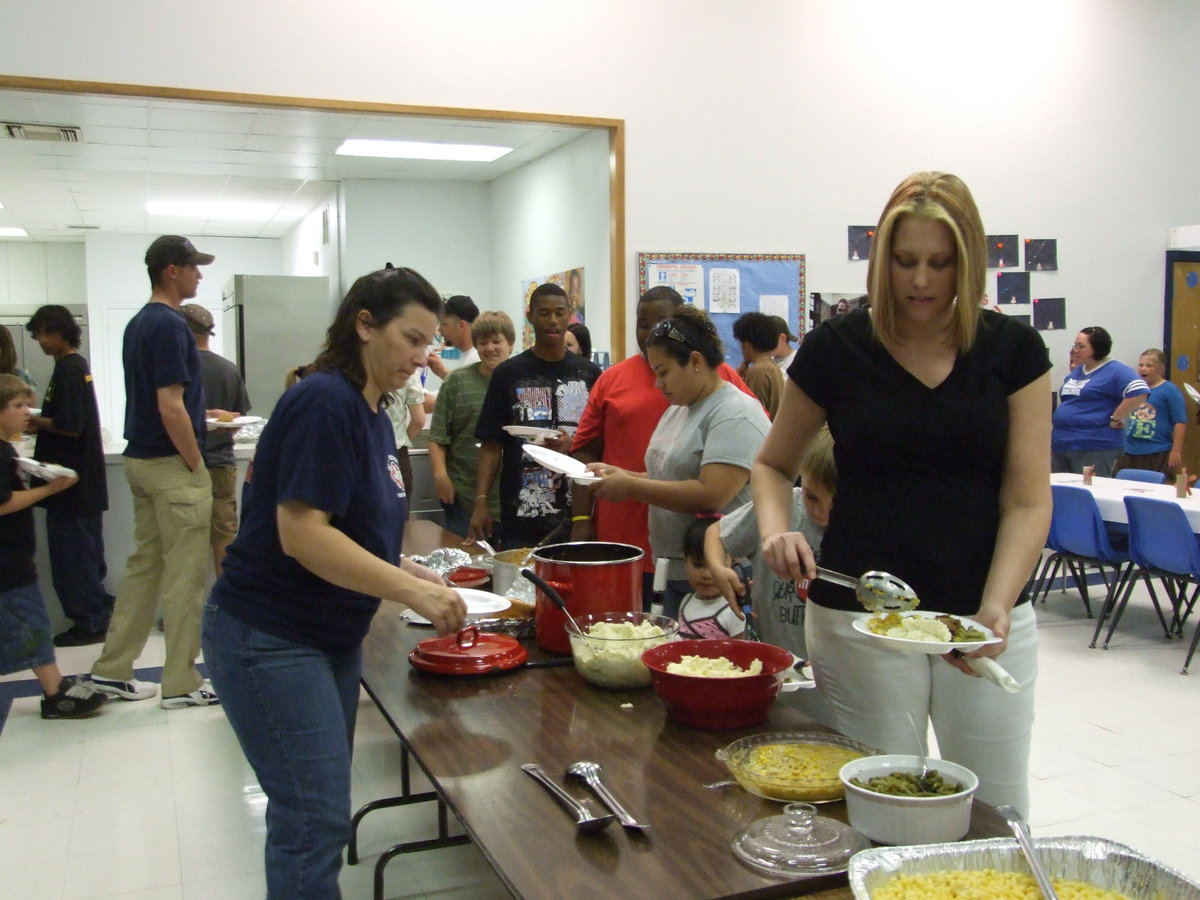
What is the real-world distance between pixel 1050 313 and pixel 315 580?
18.5 feet

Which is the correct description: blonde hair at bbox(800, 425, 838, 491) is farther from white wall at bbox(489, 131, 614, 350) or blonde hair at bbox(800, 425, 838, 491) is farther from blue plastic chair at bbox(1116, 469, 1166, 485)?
blue plastic chair at bbox(1116, 469, 1166, 485)

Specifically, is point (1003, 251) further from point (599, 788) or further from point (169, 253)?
point (599, 788)

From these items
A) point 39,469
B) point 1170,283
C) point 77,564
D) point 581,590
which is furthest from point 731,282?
point 581,590

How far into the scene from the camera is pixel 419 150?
6.62 m

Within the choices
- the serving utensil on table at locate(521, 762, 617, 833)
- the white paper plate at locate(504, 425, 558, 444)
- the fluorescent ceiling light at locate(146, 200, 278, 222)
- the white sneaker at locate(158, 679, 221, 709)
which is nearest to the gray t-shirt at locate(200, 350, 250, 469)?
the white sneaker at locate(158, 679, 221, 709)

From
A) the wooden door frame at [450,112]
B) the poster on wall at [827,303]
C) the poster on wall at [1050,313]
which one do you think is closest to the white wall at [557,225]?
the wooden door frame at [450,112]

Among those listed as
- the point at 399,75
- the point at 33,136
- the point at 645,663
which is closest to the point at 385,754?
the point at 645,663

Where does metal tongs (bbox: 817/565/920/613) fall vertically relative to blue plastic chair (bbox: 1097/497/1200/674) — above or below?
above

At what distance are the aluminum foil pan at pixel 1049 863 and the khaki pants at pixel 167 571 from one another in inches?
125

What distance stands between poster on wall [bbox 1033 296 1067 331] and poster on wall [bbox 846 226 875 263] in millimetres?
1265

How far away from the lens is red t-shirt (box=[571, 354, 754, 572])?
3.01m

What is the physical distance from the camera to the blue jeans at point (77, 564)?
465 centimetres

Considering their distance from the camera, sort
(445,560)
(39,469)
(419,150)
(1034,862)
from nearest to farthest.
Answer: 1. (1034,862)
2. (445,560)
3. (39,469)
4. (419,150)

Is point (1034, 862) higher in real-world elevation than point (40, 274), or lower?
lower
